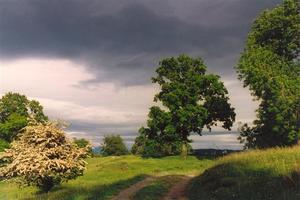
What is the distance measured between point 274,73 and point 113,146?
90774mm

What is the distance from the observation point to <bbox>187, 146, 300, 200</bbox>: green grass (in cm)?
2180

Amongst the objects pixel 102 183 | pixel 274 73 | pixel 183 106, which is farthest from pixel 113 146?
pixel 102 183

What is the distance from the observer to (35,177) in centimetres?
3509

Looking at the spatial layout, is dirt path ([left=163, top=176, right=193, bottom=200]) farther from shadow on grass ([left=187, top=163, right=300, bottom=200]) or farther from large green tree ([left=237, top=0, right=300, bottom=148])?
large green tree ([left=237, top=0, right=300, bottom=148])

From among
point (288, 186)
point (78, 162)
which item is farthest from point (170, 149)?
point (288, 186)

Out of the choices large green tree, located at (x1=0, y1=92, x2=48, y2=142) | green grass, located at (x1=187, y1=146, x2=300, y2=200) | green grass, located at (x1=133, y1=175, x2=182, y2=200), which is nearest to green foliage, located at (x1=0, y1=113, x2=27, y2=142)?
large green tree, located at (x1=0, y1=92, x2=48, y2=142)

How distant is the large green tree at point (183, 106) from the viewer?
238 feet

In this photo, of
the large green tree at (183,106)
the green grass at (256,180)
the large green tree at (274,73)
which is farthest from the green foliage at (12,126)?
the green grass at (256,180)

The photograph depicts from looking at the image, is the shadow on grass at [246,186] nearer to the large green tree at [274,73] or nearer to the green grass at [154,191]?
the green grass at [154,191]

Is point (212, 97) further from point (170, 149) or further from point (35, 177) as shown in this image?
point (35, 177)

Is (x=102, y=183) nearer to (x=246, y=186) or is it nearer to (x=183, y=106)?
(x=246, y=186)

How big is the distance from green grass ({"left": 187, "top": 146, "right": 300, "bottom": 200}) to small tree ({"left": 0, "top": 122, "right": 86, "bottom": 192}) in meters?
9.05

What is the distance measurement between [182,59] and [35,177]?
44.4m

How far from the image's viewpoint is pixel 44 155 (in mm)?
34062
